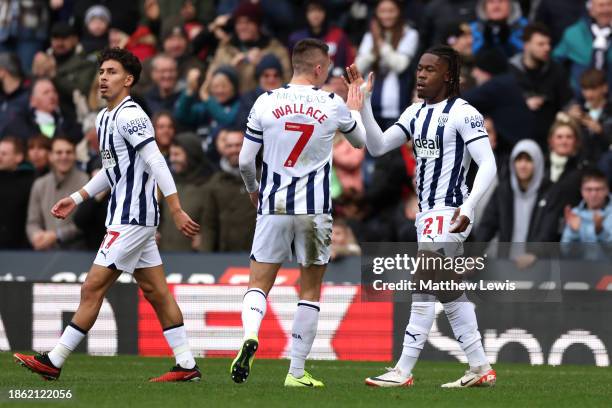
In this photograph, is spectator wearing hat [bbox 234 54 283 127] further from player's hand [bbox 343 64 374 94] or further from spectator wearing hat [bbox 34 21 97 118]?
player's hand [bbox 343 64 374 94]

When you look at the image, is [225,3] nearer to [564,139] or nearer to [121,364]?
[564,139]

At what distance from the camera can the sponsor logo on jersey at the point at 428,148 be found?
35.8 ft

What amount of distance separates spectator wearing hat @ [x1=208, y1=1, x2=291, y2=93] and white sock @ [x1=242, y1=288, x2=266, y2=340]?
28.2ft

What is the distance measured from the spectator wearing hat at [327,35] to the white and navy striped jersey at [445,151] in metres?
8.09

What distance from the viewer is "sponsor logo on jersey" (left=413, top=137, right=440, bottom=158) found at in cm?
1091

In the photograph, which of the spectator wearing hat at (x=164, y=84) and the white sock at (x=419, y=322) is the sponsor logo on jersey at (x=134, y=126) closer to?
the white sock at (x=419, y=322)

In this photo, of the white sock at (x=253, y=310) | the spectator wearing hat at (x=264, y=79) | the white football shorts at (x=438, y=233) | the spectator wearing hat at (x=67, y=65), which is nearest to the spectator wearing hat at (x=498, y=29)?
the spectator wearing hat at (x=264, y=79)

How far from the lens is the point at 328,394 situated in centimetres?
1045

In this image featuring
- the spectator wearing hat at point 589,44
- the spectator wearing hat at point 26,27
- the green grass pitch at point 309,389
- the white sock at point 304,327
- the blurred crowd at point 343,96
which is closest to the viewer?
the green grass pitch at point 309,389

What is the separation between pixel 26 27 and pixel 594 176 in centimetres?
1035

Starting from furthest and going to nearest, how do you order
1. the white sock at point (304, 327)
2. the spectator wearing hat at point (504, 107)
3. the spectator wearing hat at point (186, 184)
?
the spectator wearing hat at point (186, 184) → the spectator wearing hat at point (504, 107) → the white sock at point (304, 327)

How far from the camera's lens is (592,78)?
16.6m

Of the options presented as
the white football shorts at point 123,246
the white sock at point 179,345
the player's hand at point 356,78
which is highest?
the player's hand at point 356,78

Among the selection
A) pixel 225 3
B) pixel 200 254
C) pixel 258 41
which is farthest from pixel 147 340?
pixel 225 3
